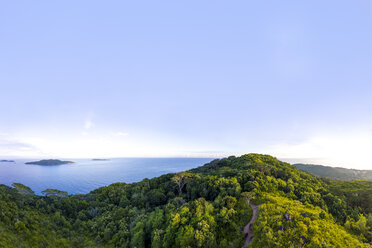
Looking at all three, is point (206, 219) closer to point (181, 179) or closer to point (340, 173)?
point (181, 179)

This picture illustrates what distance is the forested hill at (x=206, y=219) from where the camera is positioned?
1845cm

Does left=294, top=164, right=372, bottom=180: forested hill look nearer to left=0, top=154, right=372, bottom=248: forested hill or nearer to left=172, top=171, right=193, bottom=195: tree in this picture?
left=0, top=154, right=372, bottom=248: forested hill

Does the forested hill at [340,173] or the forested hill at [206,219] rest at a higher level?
the forested hill at [206,219]

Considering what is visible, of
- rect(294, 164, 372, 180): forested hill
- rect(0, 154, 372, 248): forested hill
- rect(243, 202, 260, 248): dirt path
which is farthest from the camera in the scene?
rect(294, 164, 372, 180): forested hill

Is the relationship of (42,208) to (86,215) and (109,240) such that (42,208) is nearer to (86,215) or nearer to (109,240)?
(86,215)

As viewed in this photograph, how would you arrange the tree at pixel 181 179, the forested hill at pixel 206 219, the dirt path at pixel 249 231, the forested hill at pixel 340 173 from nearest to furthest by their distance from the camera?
the forested hill at pixel 206 219 → the dirt path at pixel 249 231 → the tree at pixel 181 179 → the forested hill at pixel 340 173

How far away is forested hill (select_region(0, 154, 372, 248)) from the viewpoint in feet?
60.5

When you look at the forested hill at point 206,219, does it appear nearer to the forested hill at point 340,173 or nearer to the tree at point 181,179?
the tree at point 181,179

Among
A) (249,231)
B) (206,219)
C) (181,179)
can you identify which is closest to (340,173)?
(181,179)

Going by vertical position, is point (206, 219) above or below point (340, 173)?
above

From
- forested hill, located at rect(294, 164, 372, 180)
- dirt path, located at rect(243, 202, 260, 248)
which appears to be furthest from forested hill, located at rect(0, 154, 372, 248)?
forested hill, located at rect(294, 164, 372, 180)

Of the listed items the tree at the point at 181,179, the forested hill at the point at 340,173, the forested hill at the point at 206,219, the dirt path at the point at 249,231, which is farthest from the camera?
the forested hill at the point at 340,173

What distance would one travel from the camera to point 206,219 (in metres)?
22.9

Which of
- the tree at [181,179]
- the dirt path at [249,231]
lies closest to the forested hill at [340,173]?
the tree at [181,179]
